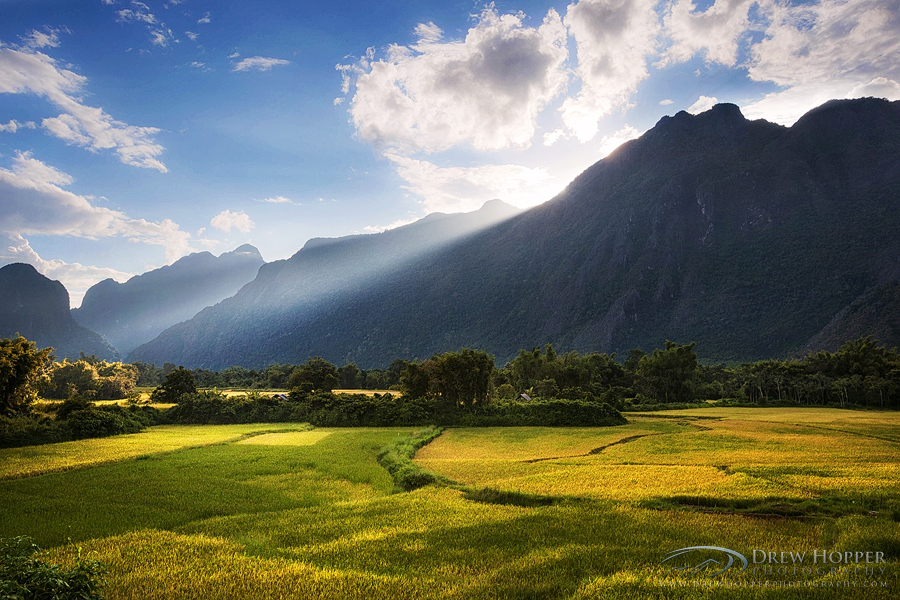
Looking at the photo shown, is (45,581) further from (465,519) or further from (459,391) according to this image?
(459,391)

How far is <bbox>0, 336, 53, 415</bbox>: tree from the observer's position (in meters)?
29.2

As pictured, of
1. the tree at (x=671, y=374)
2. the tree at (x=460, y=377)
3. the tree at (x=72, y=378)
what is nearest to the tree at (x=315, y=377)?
the tree at (x=460, y=377)

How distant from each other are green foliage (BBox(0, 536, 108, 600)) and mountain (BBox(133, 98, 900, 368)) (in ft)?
401

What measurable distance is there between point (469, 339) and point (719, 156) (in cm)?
14269

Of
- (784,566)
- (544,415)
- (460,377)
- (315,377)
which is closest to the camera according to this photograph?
(784,566)

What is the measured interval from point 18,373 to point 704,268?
170445mm

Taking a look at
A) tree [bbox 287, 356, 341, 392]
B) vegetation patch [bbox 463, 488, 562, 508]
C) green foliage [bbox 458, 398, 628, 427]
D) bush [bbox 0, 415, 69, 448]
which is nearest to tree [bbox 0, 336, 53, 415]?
bush [bbox 0, 415, 69, 448]

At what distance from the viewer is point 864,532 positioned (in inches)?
338

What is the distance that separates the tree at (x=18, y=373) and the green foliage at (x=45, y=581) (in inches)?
1311

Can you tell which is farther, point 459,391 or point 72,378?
point 72,378

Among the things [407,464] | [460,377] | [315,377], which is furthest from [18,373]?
[460,377]

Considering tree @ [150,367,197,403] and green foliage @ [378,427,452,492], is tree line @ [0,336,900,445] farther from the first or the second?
green foliage @ [378,427,452,492]

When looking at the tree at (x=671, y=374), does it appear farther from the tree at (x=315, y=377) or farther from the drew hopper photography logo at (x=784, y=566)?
the drew hopper photography logo at (x=784, y=566)

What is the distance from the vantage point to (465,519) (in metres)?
11.0
